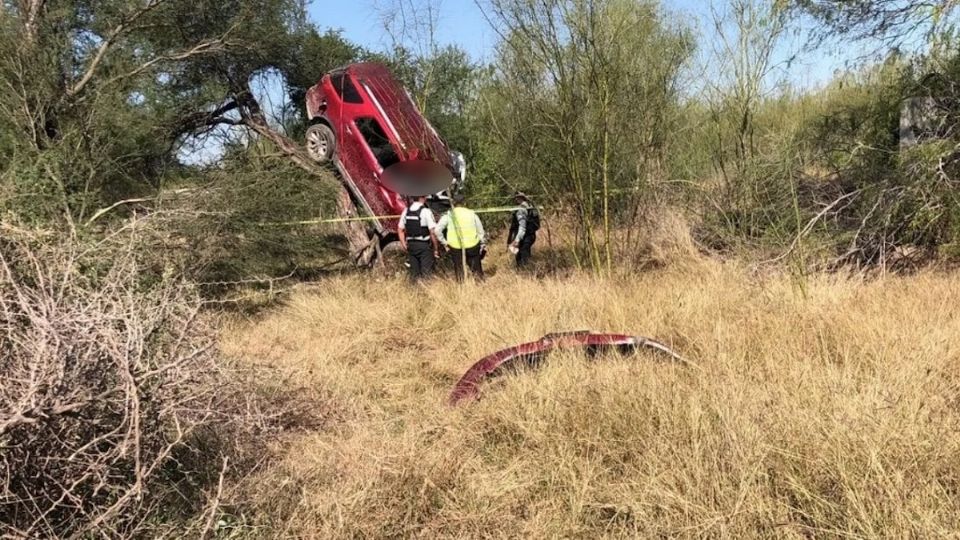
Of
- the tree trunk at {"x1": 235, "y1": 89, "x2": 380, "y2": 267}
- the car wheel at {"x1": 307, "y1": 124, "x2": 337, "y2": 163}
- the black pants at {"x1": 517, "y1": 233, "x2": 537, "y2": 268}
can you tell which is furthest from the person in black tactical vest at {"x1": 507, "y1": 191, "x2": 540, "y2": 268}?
the car wheel at {"x1": 307, "y1": 124, "x2": 337, "y2": 163}

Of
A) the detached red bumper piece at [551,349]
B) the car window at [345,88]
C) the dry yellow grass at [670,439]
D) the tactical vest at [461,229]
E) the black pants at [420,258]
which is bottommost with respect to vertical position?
the dry yellow grass at [670,439]

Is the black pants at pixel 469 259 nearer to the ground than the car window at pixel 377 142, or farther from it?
nearer to the ground

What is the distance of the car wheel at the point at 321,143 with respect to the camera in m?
10.4

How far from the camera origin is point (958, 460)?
2.72 m

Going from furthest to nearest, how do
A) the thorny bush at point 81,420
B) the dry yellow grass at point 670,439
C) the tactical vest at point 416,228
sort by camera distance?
1. the tactical vest at point 416,228
2. the dry yellow grass at point 670,439
3. the thorny bush at point 81,420

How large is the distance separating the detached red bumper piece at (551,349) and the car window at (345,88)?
6.24 m

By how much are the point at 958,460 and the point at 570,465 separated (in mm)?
1517

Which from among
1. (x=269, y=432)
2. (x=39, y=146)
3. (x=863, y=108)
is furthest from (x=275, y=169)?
(x=863, y=108)

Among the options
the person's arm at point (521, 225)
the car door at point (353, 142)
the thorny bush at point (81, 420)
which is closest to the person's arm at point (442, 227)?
the person's arm at point (521, 225)

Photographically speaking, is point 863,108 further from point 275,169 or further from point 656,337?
point 275,169

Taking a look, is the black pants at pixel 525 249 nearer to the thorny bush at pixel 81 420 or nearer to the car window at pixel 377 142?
the car window at pixel 377 142

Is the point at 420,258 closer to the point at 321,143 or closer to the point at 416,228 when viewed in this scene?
the point at 416,228

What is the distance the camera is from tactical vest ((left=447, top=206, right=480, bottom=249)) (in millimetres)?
8758

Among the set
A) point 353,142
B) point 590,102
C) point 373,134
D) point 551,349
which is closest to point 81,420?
point 551,349
